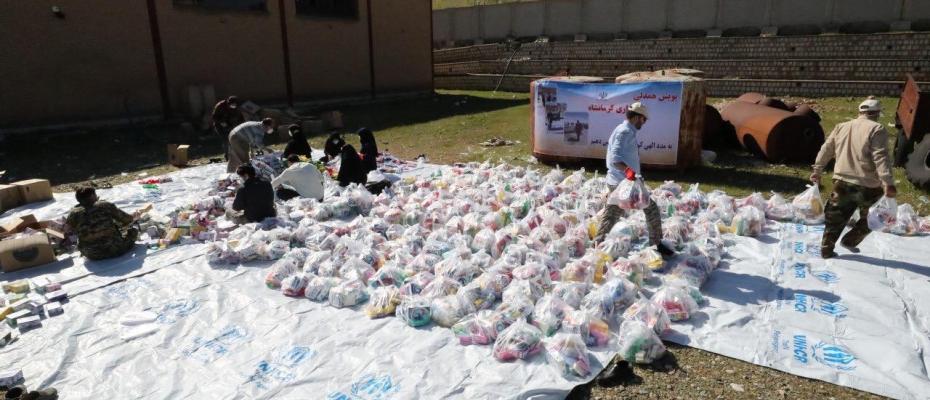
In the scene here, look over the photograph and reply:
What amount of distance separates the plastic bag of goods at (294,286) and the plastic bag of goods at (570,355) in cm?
240

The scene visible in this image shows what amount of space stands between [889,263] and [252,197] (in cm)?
690

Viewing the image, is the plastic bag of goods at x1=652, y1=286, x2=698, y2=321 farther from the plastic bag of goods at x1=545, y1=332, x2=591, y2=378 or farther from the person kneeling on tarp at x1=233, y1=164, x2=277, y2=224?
the person kneeling on tarp at x1=233, y1=164, x2=277, y2=224

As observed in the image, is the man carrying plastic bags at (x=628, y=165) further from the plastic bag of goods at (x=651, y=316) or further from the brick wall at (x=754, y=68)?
the brick wall at (x=754, y=68)

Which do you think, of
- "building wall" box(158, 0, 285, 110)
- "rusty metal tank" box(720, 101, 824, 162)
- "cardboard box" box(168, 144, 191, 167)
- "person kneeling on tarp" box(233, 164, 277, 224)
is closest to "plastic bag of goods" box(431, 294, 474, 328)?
"person kneeling on tarp" box(233, 164, 277, 224)

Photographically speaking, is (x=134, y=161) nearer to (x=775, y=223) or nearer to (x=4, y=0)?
(x=4, y=0)

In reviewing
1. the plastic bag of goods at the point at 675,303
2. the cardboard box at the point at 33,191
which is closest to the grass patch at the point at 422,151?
the cardboard box at the point at 33,191

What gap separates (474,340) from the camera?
4.01 m

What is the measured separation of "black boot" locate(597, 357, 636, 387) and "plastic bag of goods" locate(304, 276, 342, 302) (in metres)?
2.50

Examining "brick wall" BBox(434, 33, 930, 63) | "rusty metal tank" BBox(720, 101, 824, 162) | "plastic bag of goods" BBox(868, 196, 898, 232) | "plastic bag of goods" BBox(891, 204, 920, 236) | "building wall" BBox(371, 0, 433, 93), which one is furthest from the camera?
"building wall" BBox(371, 0, 433, 93)

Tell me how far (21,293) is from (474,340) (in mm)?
4459

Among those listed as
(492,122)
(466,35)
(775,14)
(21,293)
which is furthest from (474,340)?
(466,35)

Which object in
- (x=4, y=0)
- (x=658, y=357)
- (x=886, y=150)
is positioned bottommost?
(x=658, y=357)

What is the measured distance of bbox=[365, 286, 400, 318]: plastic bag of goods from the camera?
4488 mm

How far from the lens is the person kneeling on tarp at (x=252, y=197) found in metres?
6.54
